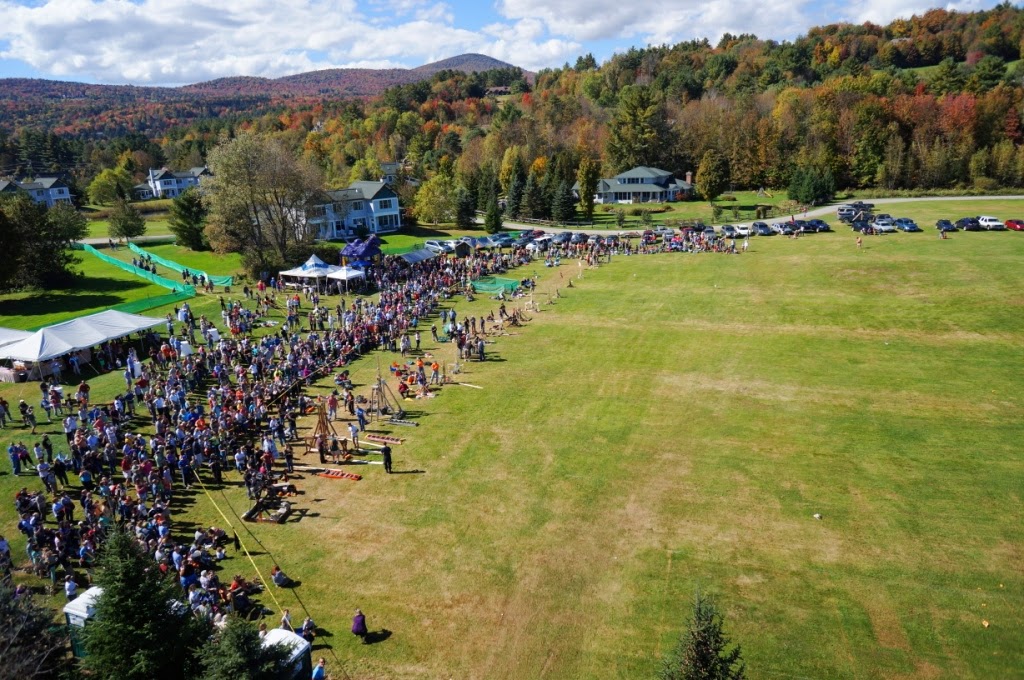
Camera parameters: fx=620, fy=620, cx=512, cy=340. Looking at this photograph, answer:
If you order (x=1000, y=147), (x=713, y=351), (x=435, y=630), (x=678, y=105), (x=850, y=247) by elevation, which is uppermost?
(x=678, y=105)

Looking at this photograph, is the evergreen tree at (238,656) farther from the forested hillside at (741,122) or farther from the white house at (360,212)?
the forested hillside at (741,122)

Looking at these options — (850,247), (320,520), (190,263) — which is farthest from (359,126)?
(320,520)

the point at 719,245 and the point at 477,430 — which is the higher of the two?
the point at 719,245

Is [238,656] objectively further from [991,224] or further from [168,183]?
[168,183]

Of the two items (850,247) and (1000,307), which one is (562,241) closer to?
→ (850,247)

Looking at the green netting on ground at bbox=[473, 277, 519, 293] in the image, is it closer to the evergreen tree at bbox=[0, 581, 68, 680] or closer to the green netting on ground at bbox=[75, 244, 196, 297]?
the green netting on ground at bbox=[75, 244, 196, 297]

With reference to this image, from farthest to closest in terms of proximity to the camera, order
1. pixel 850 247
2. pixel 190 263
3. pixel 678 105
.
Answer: pixel 678 105, pixel 190 263, pixel 850 247
